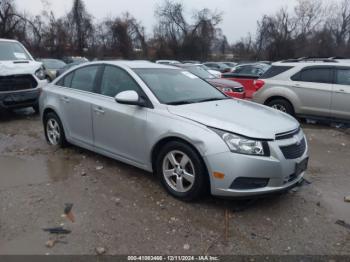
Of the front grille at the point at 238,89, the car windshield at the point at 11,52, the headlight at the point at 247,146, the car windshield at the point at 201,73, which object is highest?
the car windshield at the point at 11,52

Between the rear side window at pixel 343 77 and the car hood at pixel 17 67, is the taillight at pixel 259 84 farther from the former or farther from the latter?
the car hood at pixel 17 67

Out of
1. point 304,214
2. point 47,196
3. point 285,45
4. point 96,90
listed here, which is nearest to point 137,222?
point 47,196

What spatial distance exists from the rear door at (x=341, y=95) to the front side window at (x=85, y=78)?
5.39 meters

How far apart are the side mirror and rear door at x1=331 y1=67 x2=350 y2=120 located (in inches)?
208

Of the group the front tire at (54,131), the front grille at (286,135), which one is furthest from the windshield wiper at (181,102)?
the front tire at (54,131)

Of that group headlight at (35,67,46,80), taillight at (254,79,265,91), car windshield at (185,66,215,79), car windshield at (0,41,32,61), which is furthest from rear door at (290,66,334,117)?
car windshield at (0,41,32,61)

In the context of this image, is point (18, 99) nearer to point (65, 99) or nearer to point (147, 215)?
point (65, 99)

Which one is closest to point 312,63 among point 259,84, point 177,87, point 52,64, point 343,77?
point 343,77

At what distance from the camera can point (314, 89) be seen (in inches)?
307

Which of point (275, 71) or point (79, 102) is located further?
point (275, 71)

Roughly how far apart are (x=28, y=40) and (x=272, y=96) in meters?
39.5

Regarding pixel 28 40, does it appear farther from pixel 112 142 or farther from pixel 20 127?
pixel 112 142

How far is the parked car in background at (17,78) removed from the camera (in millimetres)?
7934

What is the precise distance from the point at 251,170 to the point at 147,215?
1190 millimetres
